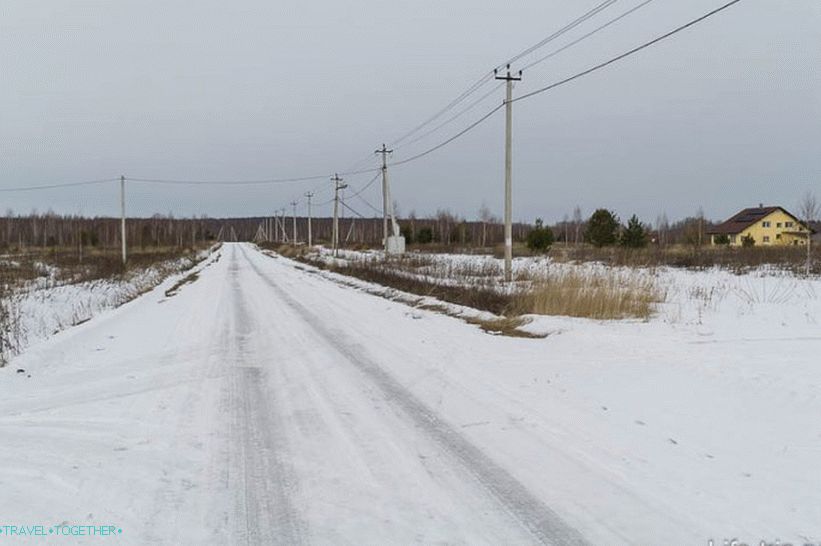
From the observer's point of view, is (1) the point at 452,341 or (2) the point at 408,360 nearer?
(2) the point at 408,360

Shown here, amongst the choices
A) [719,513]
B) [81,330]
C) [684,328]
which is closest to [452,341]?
[684,328]

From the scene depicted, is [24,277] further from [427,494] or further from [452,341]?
[427,494]

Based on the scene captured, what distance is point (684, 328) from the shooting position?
35.0ft

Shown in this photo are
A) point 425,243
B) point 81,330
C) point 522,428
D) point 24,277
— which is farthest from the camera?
point 425,243

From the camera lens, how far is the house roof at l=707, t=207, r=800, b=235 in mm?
90062

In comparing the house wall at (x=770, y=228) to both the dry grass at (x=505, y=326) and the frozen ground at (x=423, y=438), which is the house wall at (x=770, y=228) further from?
the frozen ground at (x=423, y=438)

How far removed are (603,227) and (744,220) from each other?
54.5 meters

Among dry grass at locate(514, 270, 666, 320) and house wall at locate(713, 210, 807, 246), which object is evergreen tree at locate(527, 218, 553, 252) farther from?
house wall at locate(713, 210, 807, 246)

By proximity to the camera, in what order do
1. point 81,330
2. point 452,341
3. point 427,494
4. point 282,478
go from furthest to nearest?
point 81,330 < point 452,341 < point 282,478 < point 427,494

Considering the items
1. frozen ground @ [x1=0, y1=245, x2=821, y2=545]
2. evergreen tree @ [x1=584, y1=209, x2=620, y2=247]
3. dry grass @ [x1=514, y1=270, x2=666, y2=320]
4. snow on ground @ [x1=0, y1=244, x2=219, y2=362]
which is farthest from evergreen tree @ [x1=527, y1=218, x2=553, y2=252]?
frozen ground @ [x1=0, y1=245, x2=821, y2=545]

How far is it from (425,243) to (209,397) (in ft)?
249

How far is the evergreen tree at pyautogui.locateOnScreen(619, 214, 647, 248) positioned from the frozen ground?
4005 centimetres

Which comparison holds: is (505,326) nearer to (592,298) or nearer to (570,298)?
(570,298)

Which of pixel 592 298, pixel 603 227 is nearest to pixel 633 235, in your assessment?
pixel 603 227
